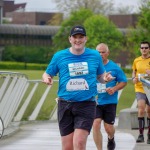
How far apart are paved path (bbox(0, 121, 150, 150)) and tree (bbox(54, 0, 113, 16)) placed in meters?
106

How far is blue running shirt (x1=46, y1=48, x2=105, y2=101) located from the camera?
1034cm

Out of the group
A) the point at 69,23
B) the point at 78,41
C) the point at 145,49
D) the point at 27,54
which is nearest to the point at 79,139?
the point at 78,41

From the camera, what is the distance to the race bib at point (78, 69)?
1034 cm

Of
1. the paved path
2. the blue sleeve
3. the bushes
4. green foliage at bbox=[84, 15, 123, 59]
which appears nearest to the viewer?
the blue sleeve

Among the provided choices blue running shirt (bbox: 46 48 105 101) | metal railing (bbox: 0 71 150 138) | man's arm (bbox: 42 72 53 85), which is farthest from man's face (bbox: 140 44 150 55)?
man's arm (bbox: 42 72 53 85)

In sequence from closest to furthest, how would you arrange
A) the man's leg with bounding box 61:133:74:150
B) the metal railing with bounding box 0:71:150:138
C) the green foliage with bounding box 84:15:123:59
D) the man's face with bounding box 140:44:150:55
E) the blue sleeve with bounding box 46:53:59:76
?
the man's leg with bounding box 61:133:74:150, the blue sleeve with bounding box 46:53:59:76, the man's face with bounding box 140:44:150:55, the metal railing with bounding box 0:71:150:138, the green foliage with bounding box 84:15:123:59

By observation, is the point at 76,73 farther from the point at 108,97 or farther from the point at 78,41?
the point at 108,97

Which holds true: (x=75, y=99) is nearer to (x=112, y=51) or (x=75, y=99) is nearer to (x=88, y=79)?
(x=88, y=79)

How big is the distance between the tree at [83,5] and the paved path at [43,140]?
106 metres

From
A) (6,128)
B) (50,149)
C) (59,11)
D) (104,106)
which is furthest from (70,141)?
(59,11)

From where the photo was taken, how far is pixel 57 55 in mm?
10492

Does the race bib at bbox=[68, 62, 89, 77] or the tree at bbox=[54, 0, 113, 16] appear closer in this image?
the race bib at bbox=[68, 62, 89, 77]

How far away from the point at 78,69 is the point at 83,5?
398 ft

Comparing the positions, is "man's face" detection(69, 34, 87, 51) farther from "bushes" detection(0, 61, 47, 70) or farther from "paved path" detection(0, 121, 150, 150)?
"bushes" detection(0, 61, 47, 70)
